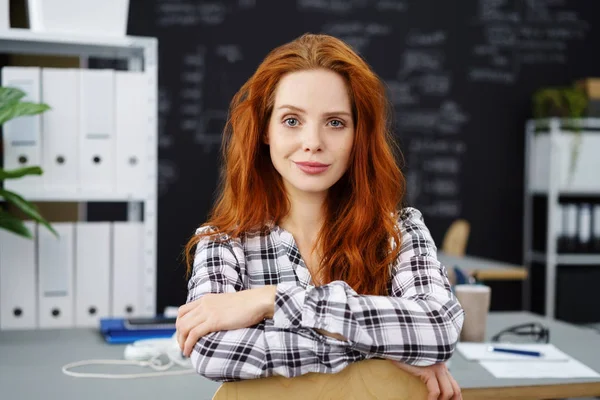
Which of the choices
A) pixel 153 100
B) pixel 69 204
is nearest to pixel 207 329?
pixel 153 100

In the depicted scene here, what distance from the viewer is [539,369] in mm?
1501

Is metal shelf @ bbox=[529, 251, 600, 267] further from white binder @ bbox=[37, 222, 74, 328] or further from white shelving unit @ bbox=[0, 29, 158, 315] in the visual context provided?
white binder @ bbox=[37, 222, 74, 328]

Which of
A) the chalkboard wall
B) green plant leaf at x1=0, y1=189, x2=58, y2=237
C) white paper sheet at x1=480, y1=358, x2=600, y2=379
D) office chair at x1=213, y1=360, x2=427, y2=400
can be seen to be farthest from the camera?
the chalkboard wall

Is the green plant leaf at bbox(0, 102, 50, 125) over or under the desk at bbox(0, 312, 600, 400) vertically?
over

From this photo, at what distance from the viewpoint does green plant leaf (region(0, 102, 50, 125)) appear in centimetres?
180

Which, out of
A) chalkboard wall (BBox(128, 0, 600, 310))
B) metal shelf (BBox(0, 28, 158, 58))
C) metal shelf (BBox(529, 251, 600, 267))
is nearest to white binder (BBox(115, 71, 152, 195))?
metal shelf (BBox(0, 28, 158, 58))

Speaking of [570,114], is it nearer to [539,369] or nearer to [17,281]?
[539,369]

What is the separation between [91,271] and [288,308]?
42.5 inches

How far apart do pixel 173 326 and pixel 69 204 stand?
1.04 metres

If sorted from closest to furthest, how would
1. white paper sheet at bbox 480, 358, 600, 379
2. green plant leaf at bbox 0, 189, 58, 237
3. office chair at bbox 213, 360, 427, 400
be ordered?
office chair at bbox 213, 360, 427, 400 → white paper sheet at bbox 480, 358, 600, 379 → green plant leaf at bbox 0, 189, 58, 237

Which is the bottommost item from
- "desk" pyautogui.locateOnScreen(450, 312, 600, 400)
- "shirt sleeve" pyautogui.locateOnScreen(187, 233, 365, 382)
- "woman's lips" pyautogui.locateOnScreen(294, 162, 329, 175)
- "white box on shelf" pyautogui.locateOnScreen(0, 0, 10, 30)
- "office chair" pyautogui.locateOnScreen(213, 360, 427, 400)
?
"desk" pyautogui.locateOnScreen(450, 312, 600, 400)

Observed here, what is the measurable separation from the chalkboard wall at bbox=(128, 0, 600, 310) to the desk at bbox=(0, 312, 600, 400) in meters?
2.66

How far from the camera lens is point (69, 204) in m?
2.70

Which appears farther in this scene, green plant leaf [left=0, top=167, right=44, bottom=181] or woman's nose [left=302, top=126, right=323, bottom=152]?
green plant leaf [left=0, top=167, right=44, bottom=181]
